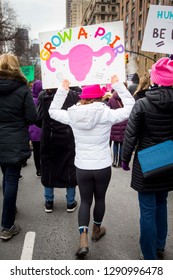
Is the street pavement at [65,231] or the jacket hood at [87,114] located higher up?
the jacket hood at [87,114]

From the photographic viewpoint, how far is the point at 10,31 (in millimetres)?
39656

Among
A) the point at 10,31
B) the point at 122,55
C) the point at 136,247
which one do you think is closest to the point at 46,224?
the point at 136,247

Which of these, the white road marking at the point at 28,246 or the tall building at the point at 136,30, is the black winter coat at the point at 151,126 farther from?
the tall building at the point at 136,30

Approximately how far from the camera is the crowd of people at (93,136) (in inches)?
99.9

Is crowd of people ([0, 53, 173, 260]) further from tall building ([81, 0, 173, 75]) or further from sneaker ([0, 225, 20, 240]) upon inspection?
tall building ([81, 0, 173, 75])

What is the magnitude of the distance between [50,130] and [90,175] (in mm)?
1142

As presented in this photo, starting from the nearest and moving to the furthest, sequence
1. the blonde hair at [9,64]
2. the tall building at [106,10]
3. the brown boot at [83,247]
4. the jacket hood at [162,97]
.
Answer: the jacket hood at [162,97], the brown boot at [83,247], the blonde hair at [9,64], the tall building at [106,10]

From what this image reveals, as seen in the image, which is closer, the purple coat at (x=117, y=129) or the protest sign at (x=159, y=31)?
the protest sign at (x=159, y=31)

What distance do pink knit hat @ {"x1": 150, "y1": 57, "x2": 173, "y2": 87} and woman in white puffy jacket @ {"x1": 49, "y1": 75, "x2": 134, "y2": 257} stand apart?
1.37ft

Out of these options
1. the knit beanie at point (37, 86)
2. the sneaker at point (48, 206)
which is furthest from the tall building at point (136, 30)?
the sneaker at point (48, 206)

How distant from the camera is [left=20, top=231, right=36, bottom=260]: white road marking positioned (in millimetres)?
3010

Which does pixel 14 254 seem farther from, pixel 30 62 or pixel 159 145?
pixel 30 62

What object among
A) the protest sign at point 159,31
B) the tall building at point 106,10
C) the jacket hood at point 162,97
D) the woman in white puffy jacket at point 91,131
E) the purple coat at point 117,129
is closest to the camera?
the jacket hood at point 162,97

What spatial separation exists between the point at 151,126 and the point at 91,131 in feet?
2.04
